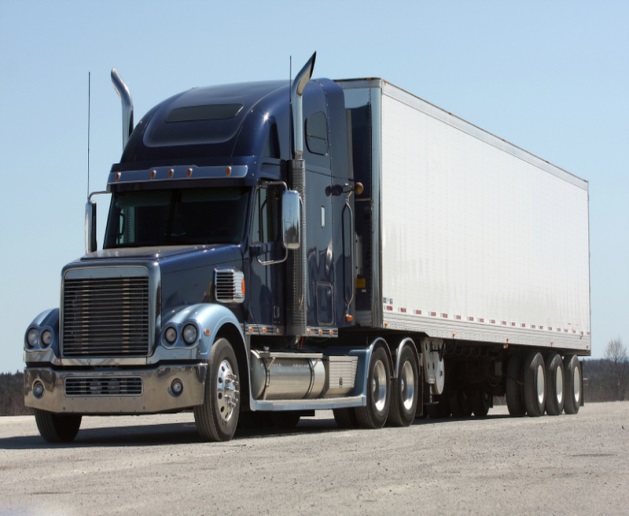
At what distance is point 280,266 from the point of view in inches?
719

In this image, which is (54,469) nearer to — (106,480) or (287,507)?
(106,480)

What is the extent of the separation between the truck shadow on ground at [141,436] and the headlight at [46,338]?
3.96 ft

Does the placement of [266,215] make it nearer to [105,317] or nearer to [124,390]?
[105,317]

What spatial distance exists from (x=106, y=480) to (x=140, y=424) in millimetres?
12510

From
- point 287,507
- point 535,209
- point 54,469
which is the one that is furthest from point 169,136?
point 535,209

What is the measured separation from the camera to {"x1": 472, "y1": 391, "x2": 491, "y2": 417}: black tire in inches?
1147

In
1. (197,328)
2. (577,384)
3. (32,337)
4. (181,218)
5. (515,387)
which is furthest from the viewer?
(577,384)

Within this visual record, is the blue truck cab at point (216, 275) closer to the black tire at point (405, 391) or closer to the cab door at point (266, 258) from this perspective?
the cab door at point (266, 258)

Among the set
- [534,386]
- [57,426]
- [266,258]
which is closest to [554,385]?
[534,386]

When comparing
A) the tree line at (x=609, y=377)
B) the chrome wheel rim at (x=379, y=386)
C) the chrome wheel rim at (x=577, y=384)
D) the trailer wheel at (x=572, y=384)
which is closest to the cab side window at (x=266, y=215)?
the chrome wheel rim at (x=379, y=386)

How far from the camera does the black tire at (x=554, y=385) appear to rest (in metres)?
28.8

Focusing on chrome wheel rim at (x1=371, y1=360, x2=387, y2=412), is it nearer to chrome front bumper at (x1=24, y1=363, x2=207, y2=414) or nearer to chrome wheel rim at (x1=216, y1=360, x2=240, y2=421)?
chrome wheel rim at (x1=216, y1=360, x2=240, y2=421)

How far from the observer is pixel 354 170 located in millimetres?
20531

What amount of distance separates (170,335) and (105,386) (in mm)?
956
